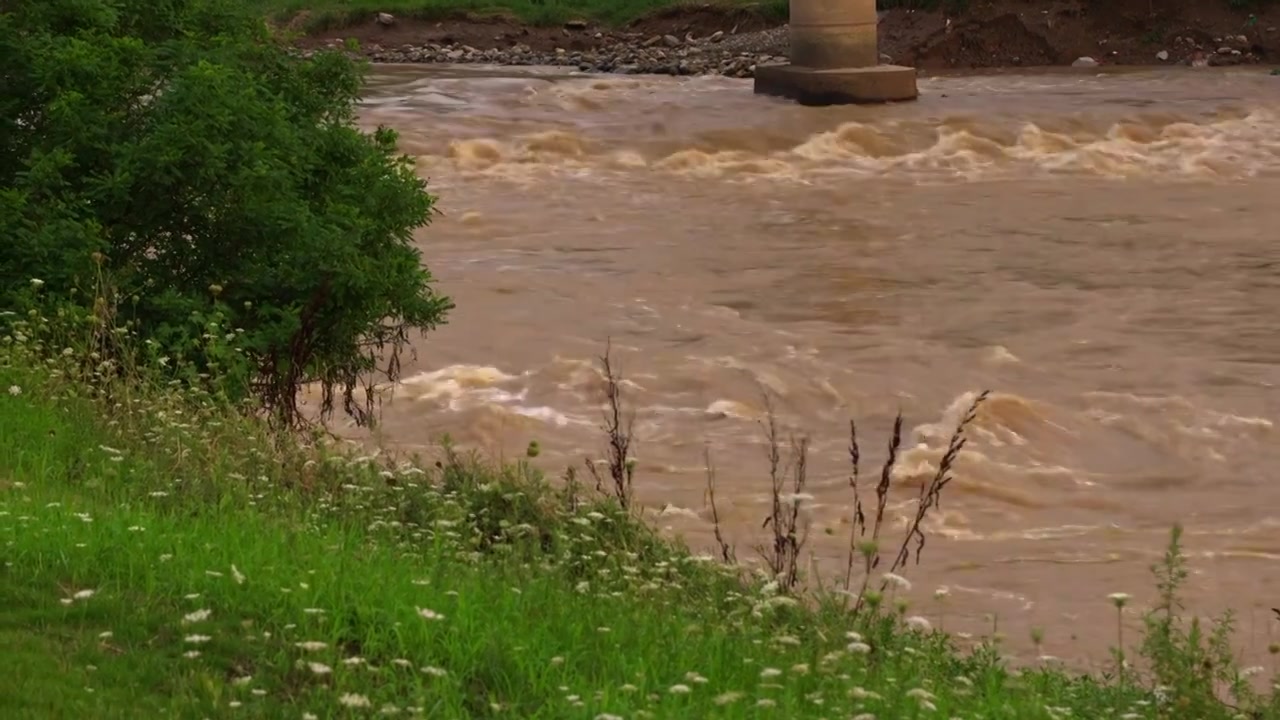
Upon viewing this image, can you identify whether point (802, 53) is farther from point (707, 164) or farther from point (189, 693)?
point (189, 693)

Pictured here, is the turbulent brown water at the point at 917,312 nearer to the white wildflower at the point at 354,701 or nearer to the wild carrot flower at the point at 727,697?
the wild carrot flower at the point at 727,697

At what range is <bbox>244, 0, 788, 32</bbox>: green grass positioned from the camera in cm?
5519

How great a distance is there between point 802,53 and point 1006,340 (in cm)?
1978

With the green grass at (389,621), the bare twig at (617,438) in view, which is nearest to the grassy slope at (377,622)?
the green grass at (389,621)

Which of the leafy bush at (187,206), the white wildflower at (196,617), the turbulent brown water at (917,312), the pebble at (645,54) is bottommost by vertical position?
the turbulent brown water at (917,312)

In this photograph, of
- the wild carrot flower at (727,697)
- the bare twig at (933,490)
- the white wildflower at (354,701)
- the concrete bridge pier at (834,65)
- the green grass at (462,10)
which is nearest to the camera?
the white wildflower at (354,701)

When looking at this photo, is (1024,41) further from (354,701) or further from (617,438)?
(354,701)

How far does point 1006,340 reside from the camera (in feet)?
55.6

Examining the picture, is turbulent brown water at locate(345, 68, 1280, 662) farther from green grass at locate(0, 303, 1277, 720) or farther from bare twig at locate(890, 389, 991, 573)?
green grass at locate(0, 303, 1277, 720)

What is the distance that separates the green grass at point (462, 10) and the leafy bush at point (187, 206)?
145 feet

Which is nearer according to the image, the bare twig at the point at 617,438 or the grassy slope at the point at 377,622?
the grassy slope at the point at 377,622

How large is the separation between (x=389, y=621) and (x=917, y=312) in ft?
42.5

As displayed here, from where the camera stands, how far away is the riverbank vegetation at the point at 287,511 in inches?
213

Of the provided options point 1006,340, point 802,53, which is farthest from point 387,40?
point 1006,340
